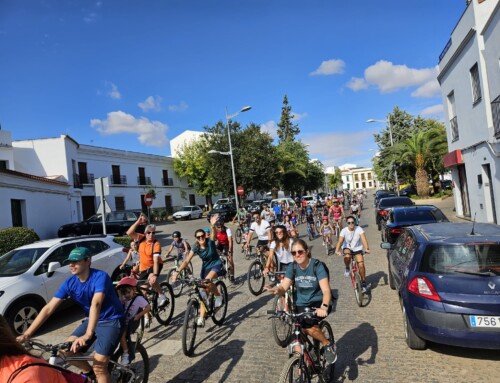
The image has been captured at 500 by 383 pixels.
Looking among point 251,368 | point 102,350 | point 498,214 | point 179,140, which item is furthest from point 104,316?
point 179,140

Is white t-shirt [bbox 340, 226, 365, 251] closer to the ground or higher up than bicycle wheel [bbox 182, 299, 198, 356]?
higher up

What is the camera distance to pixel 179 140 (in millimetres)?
53906

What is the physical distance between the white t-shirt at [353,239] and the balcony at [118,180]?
33.6 meters

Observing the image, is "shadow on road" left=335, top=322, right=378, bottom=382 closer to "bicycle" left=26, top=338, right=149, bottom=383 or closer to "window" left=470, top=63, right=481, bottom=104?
"bicycle" left=26, top=338, right=149, bottom=383

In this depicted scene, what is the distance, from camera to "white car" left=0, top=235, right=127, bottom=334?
626 cm

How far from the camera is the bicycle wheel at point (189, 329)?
5059mm

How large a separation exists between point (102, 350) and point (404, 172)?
124ft

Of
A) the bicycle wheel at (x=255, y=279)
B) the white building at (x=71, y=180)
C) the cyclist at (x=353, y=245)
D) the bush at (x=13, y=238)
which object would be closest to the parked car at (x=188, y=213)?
the white building at (x=71, y=180)

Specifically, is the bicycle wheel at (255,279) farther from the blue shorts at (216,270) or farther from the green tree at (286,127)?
the green tree at (286,127)

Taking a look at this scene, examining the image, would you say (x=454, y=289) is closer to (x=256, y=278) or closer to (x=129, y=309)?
(x=129, y=309)

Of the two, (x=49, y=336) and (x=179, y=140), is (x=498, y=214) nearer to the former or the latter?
(x=49, y=336)

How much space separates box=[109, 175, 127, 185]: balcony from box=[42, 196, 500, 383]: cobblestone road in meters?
31.6

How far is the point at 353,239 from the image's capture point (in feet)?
24.3

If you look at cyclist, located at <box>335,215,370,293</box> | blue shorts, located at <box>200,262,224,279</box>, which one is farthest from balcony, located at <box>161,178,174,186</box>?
blue shorts, located at <box>200,262,224,279</box>
